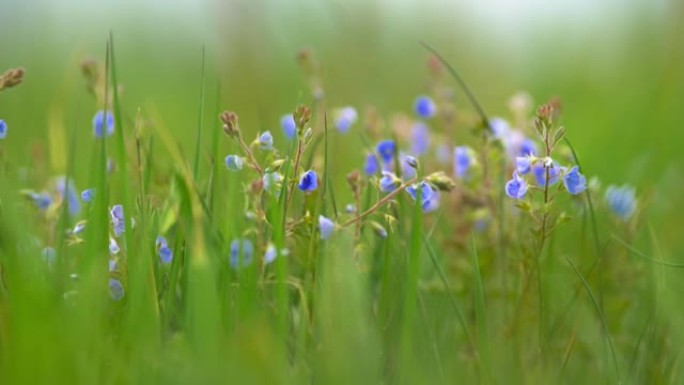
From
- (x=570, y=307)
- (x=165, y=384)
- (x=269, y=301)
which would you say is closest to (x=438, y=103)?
(x=570, y=307)

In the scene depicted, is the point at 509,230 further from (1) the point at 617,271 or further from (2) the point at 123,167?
(2) the point at 123,167

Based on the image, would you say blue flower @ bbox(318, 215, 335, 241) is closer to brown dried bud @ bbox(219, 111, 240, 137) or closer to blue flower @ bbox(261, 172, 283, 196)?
blue flower @ bbox(261, 172, 283, 196)

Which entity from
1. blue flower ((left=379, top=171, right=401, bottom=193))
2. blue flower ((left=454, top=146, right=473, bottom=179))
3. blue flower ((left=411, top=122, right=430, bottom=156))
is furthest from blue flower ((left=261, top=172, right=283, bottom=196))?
blue flower ((left=411, top=122, right=430, bottom=156))

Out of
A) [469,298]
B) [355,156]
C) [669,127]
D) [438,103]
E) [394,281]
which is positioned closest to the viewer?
[394,281]

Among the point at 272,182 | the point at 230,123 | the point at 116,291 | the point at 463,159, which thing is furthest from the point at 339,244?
the point at 463,159

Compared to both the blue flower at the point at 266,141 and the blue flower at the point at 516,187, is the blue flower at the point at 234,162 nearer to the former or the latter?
the blue flower at the point at 266,141

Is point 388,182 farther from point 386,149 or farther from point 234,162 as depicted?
point 386,149
